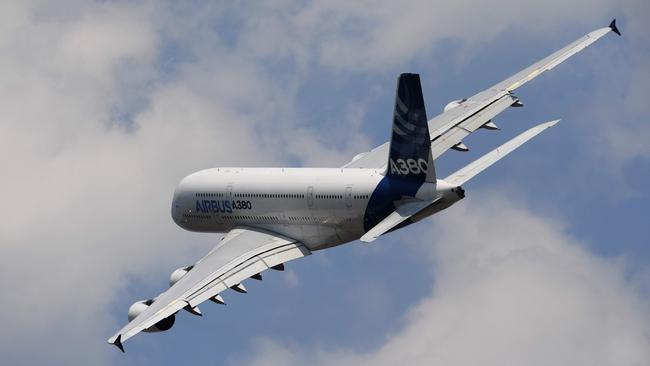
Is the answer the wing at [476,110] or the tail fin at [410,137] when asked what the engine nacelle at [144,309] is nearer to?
the tail fin at [410,137]

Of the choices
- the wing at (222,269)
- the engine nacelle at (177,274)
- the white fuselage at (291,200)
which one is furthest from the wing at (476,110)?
the engine nacelle at (177,274)

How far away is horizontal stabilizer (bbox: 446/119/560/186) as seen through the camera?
129 metres

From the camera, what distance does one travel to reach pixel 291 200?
13512 centimetres

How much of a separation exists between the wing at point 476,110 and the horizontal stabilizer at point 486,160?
11.7m

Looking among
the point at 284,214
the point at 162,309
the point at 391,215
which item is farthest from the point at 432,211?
the point at 162,309

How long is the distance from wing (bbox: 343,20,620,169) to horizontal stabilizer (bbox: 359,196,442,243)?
12.4 m

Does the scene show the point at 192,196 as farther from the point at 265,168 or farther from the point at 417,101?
the point at 417,101

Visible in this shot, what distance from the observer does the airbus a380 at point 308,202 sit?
127312mm

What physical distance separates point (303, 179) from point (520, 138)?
51.7 feet

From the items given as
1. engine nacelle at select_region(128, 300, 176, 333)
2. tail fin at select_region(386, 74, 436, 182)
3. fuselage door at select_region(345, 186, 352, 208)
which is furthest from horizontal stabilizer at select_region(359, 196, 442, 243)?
engine nacelle at select_region(128, 300, 176, 333)

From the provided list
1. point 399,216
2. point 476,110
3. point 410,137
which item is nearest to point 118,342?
point 399,216

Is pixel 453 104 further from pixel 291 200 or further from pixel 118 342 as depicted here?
pixel 118 342

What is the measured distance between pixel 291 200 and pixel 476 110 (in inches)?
755

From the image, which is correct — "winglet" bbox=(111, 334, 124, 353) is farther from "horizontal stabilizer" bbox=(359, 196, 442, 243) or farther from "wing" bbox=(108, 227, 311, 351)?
"horizontal stabilizer" bbox=(359, 196, 442, 243)
